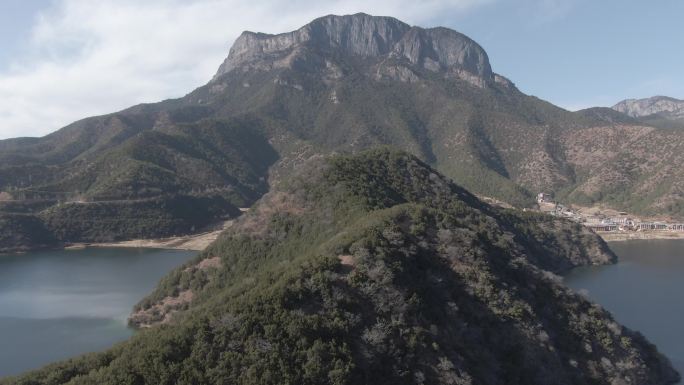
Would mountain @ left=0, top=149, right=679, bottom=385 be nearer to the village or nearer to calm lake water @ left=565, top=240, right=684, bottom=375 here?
calm lake water @ left=565, top=240, right=684, bottom=375

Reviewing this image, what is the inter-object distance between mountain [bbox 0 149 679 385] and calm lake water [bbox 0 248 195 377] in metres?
6.92

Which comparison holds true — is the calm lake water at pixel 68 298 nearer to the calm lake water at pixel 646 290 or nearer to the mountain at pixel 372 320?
the mountain at pixel 372 320

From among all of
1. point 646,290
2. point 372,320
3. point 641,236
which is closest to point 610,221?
point 641,236

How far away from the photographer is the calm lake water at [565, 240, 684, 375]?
60562mm

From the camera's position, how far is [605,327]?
158ft

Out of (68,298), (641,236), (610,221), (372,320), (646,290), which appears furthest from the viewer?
(610,221)

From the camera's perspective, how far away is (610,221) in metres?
150

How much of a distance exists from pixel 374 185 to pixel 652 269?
5559 centimetres

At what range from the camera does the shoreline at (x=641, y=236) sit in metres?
133

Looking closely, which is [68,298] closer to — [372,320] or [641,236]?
[372,320]

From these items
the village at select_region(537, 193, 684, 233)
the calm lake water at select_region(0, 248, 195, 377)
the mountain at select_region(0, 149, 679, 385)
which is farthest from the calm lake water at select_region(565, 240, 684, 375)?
the calm lake water at select_region(0, 248, 195, 377)

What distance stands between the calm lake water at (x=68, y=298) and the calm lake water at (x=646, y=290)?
5471cm

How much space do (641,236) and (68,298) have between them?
12655cm

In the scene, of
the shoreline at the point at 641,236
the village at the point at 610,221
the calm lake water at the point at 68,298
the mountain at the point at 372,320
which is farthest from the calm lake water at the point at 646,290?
the calm lake water at the point at 68,298
